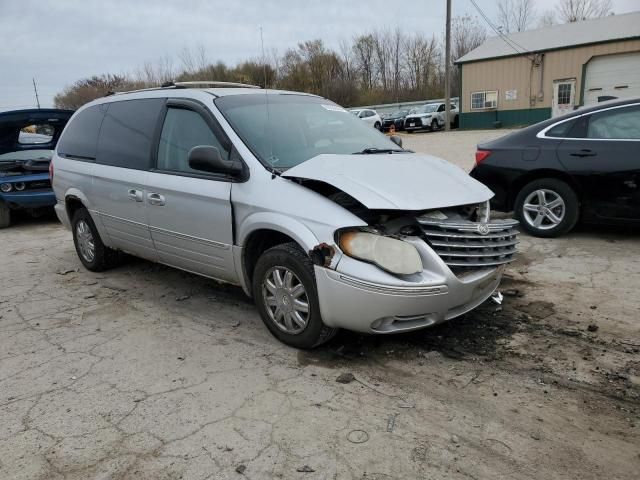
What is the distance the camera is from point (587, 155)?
18.8 ft

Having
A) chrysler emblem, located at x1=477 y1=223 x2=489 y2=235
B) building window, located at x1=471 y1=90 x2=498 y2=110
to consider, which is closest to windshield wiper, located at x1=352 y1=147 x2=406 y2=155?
chrysler emblem, located at x1=477 y1=223 x2=489 y2=235

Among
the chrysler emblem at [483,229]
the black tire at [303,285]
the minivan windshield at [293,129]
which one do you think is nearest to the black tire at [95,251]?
the minivan windshield at [293,129]

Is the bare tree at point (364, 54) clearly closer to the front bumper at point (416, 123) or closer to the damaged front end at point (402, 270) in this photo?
the front bumper at point (416, 123)

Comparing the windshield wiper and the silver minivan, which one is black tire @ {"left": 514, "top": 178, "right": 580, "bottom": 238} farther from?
the windshield wiper

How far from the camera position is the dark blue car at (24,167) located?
28.6 ft

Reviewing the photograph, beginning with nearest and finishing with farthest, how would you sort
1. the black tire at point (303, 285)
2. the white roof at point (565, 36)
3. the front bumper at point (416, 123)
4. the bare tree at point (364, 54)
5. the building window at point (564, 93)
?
1. the black tire at point (303, 285)
2. the white roof at point (565, 36)
3. the building window at point (564, 93)
4. the front bumper at point (416, 123)
5. the bare tree at point (364, 54)

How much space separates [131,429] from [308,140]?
7.96ft

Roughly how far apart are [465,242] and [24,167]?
27.6 feet

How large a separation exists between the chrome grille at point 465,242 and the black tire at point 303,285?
0.79 metres

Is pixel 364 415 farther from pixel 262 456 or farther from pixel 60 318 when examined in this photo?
pixel 60 318

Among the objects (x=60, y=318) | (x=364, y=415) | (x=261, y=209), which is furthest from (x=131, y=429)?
(x=60, y=318)

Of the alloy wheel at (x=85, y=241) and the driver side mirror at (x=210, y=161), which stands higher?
the driver side mirror at (x=210, y=161)

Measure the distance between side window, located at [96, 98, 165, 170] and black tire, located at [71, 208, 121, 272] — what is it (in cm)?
78

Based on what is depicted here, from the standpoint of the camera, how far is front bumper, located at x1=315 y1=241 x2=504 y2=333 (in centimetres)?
307
